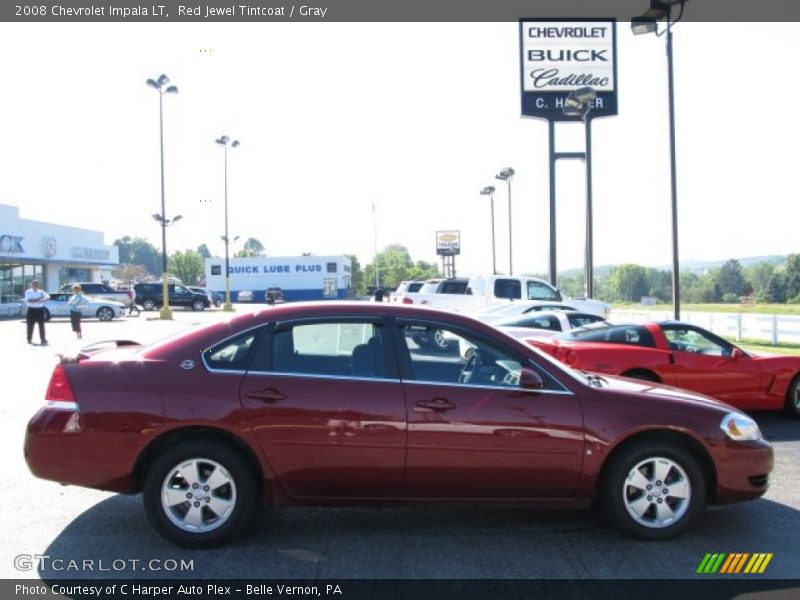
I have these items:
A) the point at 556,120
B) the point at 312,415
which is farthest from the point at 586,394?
the point at 556,120

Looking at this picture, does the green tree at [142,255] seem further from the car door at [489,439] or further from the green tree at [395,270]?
the car door at [489,439]

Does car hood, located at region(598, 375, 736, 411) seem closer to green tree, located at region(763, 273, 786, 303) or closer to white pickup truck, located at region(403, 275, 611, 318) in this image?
white pickup truck, located at region(403, 275, 611, 318)

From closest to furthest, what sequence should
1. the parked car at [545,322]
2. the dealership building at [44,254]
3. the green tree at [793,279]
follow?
the parked car at [545,322] < the dealership building at [44,254] < the green tree at [793,279]

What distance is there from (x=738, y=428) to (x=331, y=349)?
290cm

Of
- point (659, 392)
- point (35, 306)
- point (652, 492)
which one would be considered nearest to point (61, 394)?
point (652, 492)

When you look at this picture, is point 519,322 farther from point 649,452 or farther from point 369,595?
point 369,595

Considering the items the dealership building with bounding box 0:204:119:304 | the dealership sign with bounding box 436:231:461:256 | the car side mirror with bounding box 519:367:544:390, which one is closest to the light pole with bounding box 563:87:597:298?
the car side mirror with bounding box 519:367:544:390

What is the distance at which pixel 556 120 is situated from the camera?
2716cm

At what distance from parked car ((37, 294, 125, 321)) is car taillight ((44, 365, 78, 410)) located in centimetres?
3008

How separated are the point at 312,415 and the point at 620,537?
7.53ft

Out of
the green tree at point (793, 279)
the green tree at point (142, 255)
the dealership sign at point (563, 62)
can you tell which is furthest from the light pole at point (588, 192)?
the green tree at point (142, 255)

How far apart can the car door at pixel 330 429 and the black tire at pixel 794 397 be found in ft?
21.9

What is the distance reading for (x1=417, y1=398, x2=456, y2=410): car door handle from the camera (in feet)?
14.9

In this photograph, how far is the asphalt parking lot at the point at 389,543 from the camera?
420 cm
